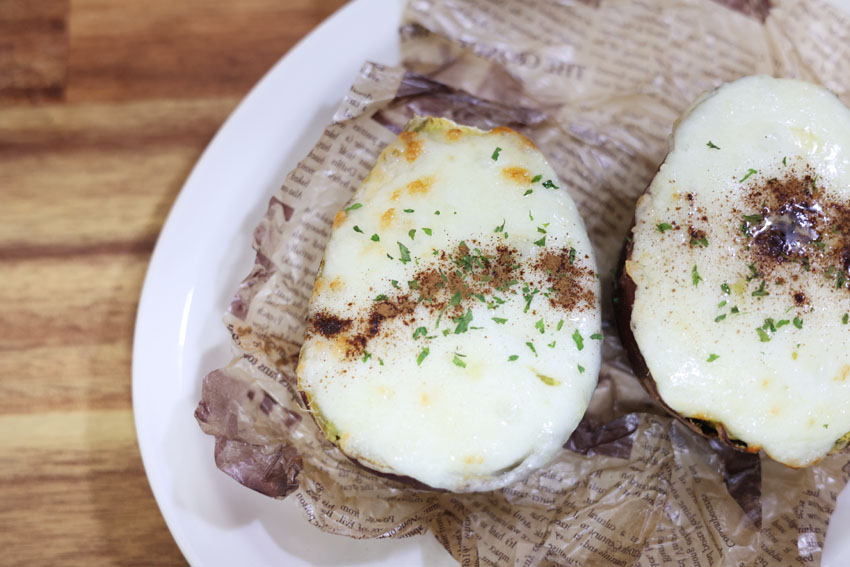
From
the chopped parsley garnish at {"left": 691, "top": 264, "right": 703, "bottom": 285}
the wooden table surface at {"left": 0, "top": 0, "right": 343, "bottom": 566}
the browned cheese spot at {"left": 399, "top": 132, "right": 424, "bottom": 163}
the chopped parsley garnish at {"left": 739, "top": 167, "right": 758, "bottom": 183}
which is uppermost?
the chopped parsley garnish at {"left": 739, "top": 167, "right": 758, "bottom": 183}

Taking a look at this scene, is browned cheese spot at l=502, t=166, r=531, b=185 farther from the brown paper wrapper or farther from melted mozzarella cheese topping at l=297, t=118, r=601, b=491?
the brown paper wrapper

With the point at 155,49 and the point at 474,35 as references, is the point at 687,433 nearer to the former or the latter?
the point at 474,35

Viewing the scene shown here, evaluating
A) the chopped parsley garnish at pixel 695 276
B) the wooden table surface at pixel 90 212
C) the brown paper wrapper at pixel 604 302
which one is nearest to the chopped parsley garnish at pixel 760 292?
the chopped parsley garnish at pixel 695 276

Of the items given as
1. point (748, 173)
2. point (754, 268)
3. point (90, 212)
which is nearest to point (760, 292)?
point (754, 268)

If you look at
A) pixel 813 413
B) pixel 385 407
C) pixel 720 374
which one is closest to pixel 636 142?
pixel 720 374

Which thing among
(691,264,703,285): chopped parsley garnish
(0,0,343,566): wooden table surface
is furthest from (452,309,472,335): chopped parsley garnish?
(0,0,343,566): wooden table surface

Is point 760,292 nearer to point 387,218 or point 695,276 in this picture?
point 695,276
